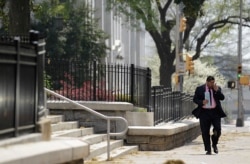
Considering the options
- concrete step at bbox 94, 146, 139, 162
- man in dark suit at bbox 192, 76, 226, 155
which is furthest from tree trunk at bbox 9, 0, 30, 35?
man in dark suit at bbox 192, 76, 226, 155

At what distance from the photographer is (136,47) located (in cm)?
7125

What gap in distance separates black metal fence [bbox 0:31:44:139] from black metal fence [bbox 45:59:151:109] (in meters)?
A: 8.80

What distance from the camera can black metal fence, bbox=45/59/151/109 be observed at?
62.5ft

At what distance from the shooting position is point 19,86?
9.21 m

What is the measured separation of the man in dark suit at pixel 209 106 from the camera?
16750 millimetres

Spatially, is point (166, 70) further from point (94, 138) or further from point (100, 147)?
point (100, 147)

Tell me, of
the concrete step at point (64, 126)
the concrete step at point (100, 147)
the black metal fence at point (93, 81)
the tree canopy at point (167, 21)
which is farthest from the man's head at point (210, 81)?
the tree canopy at point (167, 21)

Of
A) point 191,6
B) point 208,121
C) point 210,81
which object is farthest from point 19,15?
point 191,6

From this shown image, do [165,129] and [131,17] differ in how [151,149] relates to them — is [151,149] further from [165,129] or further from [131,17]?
[131,17]

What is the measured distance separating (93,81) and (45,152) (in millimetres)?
10670

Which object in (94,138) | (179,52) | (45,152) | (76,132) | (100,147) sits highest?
(179,52)

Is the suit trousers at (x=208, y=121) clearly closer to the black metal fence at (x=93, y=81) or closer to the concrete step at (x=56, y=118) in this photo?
the black metal fence at (x=93, y=81)

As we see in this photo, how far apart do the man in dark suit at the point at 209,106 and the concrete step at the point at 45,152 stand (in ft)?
23.0

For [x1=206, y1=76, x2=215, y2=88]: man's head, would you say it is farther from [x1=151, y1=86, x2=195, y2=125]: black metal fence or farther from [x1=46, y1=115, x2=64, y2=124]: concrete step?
[x1=151, y1=86, x2=195, y2=125]: black metal fence
